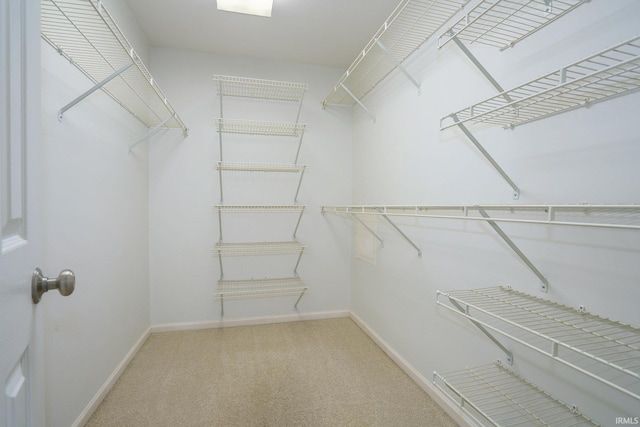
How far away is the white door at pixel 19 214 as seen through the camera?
0.49 metres

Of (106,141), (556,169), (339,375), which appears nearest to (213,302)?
(339,375)

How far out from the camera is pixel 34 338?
602 millimetres

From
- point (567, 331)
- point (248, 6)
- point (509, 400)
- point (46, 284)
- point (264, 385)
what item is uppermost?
point (248, 6)

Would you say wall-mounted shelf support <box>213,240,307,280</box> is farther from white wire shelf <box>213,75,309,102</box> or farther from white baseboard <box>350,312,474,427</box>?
white wire shelf <box>213,75,309,102</box>

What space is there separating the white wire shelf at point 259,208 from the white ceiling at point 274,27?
142 cm

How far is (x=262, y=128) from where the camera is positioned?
8.84 feet

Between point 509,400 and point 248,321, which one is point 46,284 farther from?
point 248,321

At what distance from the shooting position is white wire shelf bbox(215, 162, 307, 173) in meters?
2.63

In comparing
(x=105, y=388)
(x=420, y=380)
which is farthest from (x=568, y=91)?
(x=105, y=388)

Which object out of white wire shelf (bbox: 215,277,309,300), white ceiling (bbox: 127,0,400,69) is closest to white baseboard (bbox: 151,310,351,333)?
white wire shelf (bbox: 215,277,309,300)

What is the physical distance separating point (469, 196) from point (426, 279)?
2.01 ft

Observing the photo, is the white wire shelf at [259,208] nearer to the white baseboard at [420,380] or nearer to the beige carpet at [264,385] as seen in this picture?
the beige carpet at [264,385]

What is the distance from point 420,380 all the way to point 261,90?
8.81 feet

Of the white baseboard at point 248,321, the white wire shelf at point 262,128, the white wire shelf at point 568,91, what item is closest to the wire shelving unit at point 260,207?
the white wire shelf at point 262,128
